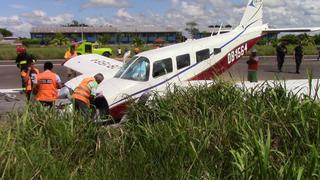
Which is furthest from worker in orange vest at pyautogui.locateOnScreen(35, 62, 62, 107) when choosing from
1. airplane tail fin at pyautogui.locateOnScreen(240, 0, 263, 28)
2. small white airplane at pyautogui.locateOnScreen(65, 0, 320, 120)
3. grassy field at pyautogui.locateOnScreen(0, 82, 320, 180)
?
airplane tail fin at pyautogui.locateOnScreen(240, 0, 263, 28)

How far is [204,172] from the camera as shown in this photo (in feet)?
14.7

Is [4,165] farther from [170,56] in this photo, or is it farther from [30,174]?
[170,56]

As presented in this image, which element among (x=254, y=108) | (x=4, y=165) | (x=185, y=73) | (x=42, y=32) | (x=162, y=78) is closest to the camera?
(x=4, y=165)

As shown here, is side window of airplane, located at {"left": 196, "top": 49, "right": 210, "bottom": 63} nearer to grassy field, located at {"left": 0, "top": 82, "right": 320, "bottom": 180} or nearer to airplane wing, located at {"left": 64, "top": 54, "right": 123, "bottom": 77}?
airplane wing, located at {"left": 64, "top": 54, "right": 123, "bottom": 77}

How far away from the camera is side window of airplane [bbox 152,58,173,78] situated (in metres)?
11.7

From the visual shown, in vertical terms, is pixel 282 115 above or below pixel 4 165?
above

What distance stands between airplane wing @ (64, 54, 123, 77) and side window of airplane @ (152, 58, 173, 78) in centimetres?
406

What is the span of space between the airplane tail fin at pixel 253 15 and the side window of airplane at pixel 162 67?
303 inches

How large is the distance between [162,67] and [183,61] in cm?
109

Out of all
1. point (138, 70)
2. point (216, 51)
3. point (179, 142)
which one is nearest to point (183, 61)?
point (138, 70)

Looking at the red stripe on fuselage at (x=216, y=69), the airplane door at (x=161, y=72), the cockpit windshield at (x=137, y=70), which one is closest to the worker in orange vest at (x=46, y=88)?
the cockpit windshield at (x=137, y=70)

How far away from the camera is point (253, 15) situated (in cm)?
1989

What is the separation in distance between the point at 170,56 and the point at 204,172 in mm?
8100

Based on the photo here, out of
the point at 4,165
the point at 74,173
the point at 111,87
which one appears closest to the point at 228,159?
the point at 74,173
